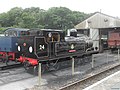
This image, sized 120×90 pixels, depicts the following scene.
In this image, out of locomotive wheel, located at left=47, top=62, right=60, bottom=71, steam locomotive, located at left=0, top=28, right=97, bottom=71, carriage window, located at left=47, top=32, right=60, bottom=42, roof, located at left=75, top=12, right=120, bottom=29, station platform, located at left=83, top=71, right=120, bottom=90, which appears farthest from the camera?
roof, located at left=75, top=12, right=120, bottom=29

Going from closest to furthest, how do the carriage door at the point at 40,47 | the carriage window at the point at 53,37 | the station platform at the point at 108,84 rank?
the station platform at the point at 108,84 < the carriage door at the point at 40,47 < the carriage window at the point at 53,37

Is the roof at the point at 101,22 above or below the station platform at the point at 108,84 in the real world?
above

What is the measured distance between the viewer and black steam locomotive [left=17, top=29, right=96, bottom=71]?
10981 millimetres

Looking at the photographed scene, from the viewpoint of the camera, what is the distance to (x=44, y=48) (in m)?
11.3

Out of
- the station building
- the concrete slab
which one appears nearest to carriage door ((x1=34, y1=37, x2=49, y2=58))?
the concrete slab

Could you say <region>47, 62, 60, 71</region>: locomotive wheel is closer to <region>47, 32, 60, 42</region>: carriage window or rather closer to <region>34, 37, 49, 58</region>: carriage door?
<region>34, 37, 49, 58</region>: carriage door

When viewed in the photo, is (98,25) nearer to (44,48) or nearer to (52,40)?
(52,40)

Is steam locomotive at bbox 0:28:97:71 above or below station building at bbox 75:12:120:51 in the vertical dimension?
below

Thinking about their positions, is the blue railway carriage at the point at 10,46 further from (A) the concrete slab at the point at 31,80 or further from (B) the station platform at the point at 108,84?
(B) the station platform at the point at 108,84

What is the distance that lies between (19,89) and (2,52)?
18.4ft

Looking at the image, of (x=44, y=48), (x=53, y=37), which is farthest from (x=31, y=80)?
(x=53, y=37)

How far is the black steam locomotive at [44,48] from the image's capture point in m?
11.0

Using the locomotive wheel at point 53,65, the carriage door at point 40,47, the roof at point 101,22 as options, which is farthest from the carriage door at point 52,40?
the roof at point 101,22

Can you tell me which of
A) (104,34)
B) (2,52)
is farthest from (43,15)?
(2,52)
